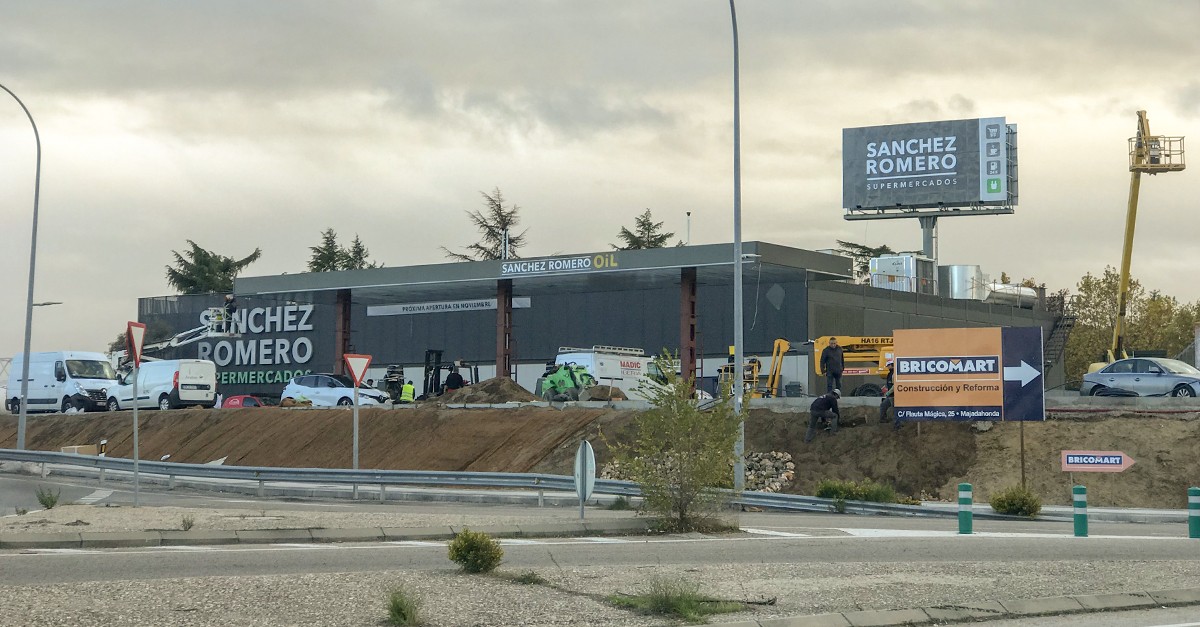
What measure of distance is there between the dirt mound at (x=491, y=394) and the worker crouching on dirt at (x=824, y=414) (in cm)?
1452

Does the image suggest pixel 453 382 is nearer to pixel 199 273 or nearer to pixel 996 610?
pixel 996 610

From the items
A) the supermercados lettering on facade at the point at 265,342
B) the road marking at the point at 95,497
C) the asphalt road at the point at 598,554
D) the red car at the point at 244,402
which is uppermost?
the supermercados lettering on facade at the point at 265,342

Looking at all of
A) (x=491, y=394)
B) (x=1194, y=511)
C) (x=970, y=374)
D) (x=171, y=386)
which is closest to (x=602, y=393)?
(x=491, y=394)

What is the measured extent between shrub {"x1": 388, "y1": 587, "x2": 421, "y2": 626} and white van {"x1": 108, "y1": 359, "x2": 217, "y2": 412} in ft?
137

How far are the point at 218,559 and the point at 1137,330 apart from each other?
256 feet

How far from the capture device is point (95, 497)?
27.1 meters

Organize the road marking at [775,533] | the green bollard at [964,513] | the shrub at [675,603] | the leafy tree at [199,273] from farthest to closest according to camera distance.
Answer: the leafy tree at [199,273] < the green bollard at [964,513] < the road marking at [775,533] < the shrub at [675,603]

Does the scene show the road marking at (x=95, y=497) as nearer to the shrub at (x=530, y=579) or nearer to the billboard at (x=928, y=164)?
the shrub at (x=530, y=579)

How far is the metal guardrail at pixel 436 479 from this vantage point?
2412 centimetres

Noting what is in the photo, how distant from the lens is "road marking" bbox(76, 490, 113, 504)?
25431 millimetres

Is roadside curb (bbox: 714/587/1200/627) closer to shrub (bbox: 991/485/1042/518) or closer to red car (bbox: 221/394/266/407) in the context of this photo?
shrub (bbox: 991/485/1042/518)

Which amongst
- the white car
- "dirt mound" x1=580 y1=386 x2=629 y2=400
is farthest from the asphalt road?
the white car

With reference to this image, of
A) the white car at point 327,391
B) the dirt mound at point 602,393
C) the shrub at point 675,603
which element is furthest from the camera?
the white car at point 327,391

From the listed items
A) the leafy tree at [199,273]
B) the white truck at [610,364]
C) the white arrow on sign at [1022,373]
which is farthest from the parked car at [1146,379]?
the leafy tree at [199,273]
